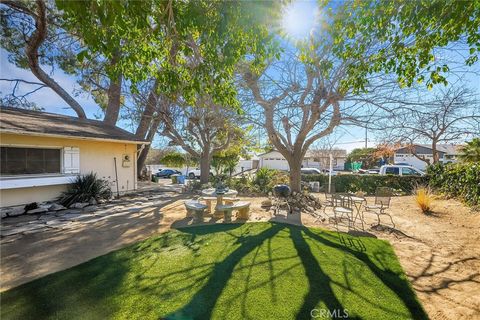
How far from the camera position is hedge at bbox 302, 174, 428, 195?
14.7m

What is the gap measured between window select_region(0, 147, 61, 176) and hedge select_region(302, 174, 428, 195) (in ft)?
51.3

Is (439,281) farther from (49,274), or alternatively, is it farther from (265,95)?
(265,95)

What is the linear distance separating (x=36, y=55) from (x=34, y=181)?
25.8 ft

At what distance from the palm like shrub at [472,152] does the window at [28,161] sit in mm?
18492

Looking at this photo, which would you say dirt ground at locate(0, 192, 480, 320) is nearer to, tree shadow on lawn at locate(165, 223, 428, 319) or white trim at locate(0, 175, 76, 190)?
tree shadow on lawn at locate(165, 223, 428, 319)

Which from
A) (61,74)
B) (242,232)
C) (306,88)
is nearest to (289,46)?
(306,88)

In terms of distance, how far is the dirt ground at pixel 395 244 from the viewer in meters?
3.53

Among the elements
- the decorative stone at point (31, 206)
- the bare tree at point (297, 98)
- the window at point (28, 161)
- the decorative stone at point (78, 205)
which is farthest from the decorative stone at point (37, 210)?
the bare tree at point (297, 98)

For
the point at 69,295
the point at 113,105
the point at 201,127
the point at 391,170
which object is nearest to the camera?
the point at 69,295

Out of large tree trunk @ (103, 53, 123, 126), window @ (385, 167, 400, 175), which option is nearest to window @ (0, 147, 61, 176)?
large tree trunk @ (103, 53, 123, 126)

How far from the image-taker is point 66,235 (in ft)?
19.0

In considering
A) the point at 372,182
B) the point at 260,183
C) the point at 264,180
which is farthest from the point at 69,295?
the point at 372,182

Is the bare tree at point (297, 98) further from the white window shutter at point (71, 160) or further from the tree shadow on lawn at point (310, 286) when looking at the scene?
the white window shutter at point (71, 160)

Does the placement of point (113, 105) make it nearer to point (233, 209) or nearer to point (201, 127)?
point (201, 127)
